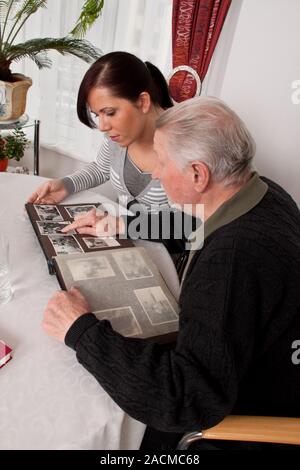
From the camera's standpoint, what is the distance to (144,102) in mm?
1267

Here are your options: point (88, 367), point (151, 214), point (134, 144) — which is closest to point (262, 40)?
point (134, 144)

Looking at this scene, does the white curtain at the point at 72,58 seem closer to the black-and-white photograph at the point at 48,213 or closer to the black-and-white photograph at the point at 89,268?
the black-and-white photograph at the point at 48,213

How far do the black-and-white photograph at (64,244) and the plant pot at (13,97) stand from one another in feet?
4.03

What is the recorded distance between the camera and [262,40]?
5.23 ft

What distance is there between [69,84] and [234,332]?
218cm

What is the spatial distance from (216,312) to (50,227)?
653 mm

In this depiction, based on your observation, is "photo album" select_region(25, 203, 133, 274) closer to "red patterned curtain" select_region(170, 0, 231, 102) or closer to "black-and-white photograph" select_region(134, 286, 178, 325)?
"black-and-white photograph" select_region(134, 286, 178, 325)

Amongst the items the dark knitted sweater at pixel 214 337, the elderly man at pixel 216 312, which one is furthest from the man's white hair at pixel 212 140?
the dark knitted sweater at pixel 214 337

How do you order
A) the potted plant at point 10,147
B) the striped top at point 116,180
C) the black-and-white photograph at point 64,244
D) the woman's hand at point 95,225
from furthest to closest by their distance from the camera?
1. the potted plant at point 10,147
2. the striped top at point 116,180
3. the woman's hand at point 95,225
4. the black-and-white photograph at point 64,244

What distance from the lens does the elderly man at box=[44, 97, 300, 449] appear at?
24.8 inches

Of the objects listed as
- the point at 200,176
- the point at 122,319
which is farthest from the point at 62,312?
the point at 200,176

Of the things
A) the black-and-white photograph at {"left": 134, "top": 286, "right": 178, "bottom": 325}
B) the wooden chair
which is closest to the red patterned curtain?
the black-and-white photograph at {"left": 134, "top": 286, "right": 178, "bottom": 325}

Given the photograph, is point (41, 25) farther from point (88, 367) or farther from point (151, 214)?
point (88, 367)

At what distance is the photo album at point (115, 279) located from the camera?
2.60 feet
